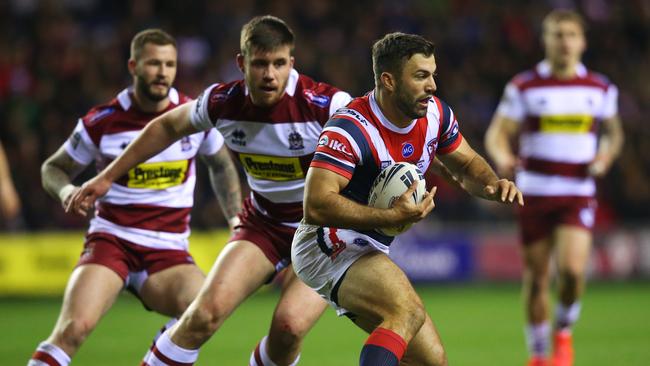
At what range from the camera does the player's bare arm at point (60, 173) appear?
661 centimetres

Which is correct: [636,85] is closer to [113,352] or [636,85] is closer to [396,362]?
[113,352]

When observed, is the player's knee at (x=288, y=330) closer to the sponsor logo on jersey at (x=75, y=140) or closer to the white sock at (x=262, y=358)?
the white sock at (x=262, y=358)

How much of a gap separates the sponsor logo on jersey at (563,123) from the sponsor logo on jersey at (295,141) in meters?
3.59

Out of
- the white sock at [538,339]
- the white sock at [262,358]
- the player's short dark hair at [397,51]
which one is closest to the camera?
the player's short dark hair at [397,51]

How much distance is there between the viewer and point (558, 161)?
8953mm

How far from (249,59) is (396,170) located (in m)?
1.17

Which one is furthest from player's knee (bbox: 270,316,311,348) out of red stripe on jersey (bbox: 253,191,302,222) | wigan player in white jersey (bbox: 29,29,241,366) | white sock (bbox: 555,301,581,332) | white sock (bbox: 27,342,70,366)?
white sock (bbox: 555,301,581,332)

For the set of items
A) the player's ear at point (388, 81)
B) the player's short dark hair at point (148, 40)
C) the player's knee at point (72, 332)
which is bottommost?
the player's knee at point (72, 332)

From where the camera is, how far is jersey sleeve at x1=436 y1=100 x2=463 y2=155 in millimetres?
5715

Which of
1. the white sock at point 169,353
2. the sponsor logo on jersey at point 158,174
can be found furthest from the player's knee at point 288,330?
the sponsor logo on jersey at point 158,174

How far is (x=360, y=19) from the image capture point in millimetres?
17844

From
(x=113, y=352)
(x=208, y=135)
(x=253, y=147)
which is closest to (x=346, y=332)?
(x=113, y=352)

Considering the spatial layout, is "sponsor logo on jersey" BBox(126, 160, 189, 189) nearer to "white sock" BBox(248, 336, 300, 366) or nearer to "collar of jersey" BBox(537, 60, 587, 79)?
"white sock" BBox(248, 336, 300, 366)

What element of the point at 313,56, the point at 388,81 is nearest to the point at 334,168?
the point at 388,81
